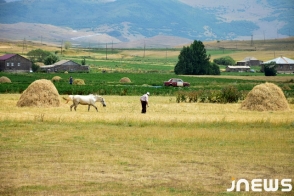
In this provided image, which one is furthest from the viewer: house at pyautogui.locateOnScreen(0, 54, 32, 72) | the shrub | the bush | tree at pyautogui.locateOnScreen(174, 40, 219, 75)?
house at pyautogui.locateOnScreen(0, 54, 32, 72)

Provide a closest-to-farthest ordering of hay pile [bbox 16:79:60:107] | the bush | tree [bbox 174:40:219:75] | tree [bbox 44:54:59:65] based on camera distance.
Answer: hay pile [bbox 16:79:60:107]
the bush
tree [bbox 174:40:219:75]
tree [bbox 44:54:59:65]

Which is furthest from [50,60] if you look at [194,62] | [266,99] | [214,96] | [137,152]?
[137,152]

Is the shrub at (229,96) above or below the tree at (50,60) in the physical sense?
below

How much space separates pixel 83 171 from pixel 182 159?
3.61 m

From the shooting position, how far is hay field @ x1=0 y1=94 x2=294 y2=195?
15.0m

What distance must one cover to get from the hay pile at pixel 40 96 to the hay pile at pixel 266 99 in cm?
1218

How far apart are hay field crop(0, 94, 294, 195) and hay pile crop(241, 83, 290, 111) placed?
3.55m

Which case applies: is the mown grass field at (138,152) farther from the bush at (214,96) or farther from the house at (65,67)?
the house at (65,67)

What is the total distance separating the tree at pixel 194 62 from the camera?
116 metres

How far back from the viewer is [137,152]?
2003 centimetres

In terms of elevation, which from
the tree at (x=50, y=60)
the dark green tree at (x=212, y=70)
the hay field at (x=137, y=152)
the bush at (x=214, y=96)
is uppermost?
the tree at (x=50, y=60)

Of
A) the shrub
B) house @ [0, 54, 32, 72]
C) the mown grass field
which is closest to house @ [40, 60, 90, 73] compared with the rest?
house @ [0, 54, 32, 72]

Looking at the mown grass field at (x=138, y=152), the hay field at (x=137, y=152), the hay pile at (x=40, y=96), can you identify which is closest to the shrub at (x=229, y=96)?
the mown grass field at (x=138, y=152)

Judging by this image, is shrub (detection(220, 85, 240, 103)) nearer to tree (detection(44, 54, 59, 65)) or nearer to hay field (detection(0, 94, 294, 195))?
hay field (detection(0, 94, 294, 195))
